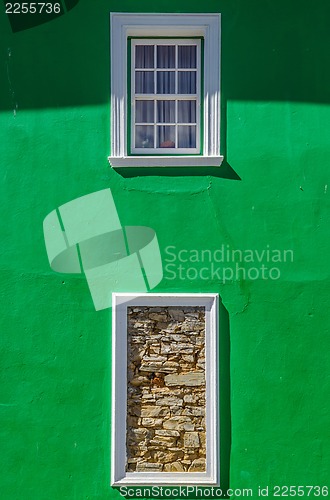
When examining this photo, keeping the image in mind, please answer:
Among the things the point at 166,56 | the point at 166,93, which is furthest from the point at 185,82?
the point at 166,56

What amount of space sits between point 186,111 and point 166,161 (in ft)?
2.71

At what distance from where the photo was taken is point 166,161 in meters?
8.93

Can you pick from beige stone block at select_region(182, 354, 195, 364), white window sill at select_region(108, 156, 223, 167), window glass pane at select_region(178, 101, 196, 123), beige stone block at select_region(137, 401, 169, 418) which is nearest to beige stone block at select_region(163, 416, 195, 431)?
beige stone block at select_region(137, 401, 169, 418)

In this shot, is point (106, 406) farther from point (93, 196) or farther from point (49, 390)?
point (93, 196)

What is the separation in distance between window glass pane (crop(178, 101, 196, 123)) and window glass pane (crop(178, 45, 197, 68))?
46cm

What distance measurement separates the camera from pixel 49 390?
8734mm

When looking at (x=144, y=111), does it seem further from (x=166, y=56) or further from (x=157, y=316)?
(x=157, y=316)

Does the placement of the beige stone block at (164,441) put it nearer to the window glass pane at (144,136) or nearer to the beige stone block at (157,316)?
the beige stone block at (157,316)

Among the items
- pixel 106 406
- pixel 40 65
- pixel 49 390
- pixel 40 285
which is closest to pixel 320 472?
pixel 106 406

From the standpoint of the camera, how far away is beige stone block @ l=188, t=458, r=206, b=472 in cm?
871

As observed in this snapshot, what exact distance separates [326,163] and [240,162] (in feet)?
3.34

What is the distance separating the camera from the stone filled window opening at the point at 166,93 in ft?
30.5

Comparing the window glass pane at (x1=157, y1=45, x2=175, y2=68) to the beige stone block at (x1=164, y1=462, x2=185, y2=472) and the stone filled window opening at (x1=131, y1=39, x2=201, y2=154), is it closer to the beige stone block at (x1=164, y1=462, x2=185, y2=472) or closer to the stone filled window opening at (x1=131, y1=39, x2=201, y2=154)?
the stone filled window opening at (x1=131, y1=39, x2=201, y2=154)

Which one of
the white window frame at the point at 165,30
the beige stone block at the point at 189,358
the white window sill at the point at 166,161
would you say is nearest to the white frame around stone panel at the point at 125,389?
the beige stone block at the point at 189,358
